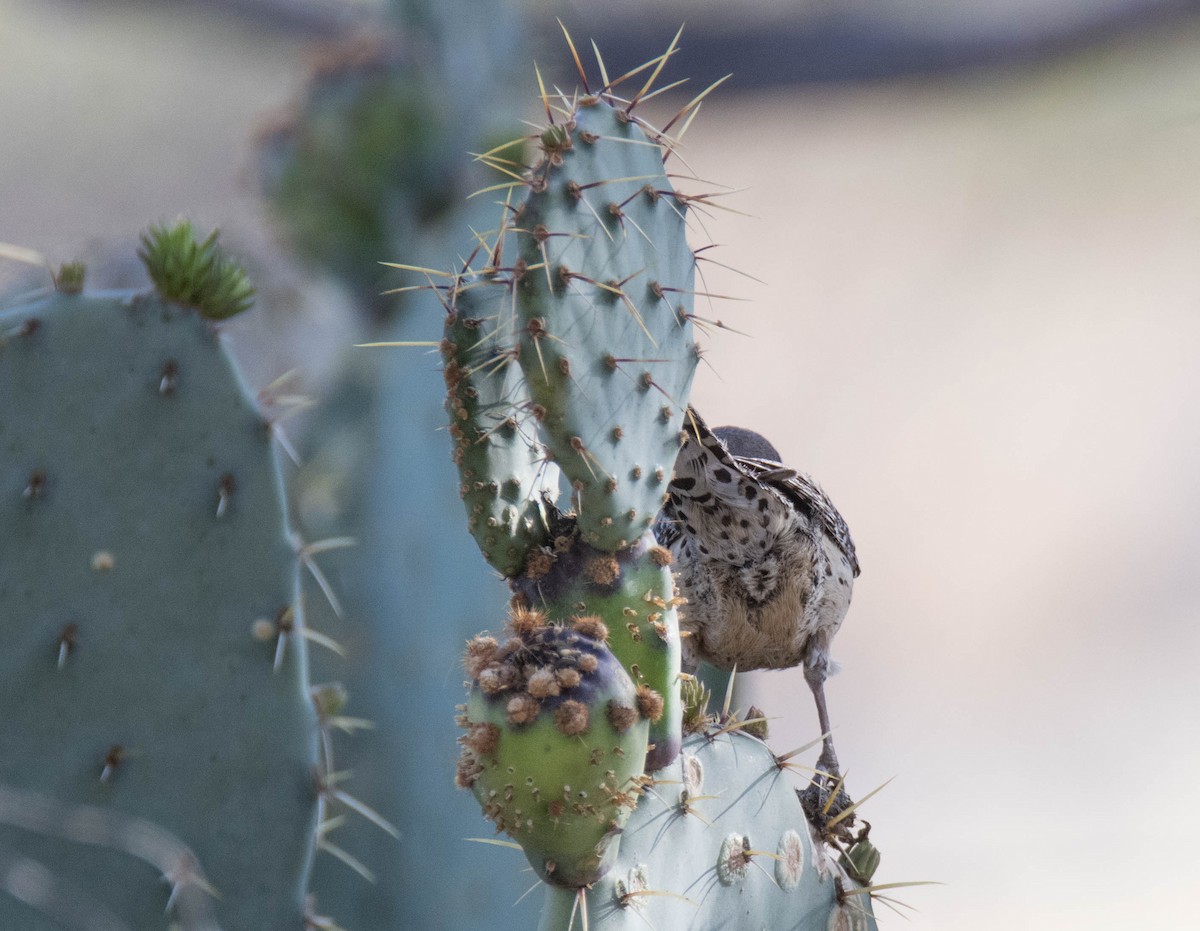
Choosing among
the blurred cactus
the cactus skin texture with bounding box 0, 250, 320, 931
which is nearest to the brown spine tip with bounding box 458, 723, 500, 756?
the cactus skin texture with bounding box 0, 250, 320, 931

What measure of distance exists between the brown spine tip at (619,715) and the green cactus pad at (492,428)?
17cm

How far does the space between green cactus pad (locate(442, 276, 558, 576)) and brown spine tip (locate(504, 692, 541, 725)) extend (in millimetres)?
160

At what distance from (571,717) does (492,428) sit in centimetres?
22

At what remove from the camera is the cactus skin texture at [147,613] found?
830 mm

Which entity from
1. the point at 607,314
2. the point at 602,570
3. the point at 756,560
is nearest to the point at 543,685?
the point at 602,570

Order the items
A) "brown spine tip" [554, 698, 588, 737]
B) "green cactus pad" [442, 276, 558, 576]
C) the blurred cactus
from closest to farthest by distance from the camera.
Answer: "brown spine tip" [554, 698, 588, 737] → "green cactus pad" [442, 276, 558, 576] → the blurred cactus

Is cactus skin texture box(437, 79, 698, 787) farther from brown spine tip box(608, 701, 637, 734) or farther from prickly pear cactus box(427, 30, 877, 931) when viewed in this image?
brown spine tip box(608, 701, 637, 734)

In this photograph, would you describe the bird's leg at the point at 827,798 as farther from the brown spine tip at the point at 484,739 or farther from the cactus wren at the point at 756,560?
the brown spine tip at the point at 484,739

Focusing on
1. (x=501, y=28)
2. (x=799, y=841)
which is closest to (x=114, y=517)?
(x=799, y=841)

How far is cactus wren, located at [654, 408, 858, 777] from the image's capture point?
1.15 meters

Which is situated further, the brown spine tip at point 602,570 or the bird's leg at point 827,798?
the bird's leg at point 827,798

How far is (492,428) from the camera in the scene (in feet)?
2.92

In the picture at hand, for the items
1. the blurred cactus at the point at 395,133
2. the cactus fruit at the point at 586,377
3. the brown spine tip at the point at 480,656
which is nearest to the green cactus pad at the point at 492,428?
the cactus fruit at the point at 586,377

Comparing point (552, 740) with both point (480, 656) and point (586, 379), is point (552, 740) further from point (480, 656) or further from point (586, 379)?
point (586, 379)
